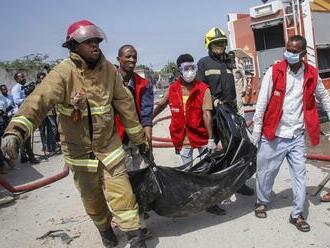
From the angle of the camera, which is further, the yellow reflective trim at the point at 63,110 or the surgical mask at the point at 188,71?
the surgical mask at the point at 188,71

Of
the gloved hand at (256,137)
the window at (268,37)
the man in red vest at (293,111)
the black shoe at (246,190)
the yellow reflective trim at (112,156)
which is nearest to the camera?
the yellow reflective trim at (112,156)

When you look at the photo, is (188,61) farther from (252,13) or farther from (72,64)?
(252,13)

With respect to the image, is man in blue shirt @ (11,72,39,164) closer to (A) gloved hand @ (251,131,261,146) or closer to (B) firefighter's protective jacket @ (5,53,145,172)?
(B) firefighter's protective jacket @ (5,53,145,172)

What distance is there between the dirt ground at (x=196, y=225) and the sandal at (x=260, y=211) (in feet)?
0.21

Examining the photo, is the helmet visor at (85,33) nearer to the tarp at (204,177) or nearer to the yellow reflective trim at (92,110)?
the yellow reflective trim at (92,110)

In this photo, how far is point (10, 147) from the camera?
3012mm

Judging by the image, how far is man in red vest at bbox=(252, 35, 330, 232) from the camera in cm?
434

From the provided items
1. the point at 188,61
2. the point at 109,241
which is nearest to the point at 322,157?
the point at 188,61

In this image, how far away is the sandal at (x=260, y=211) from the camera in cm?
471

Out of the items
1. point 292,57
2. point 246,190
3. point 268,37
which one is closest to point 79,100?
point 292,57

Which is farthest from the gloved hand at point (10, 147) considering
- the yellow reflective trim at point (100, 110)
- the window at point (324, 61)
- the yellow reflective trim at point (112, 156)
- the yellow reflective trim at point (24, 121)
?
the window at point (324, 61)

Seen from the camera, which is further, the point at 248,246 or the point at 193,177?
the point at 193,177

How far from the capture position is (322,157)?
21.9 ft

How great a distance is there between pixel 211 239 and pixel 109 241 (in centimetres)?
98
